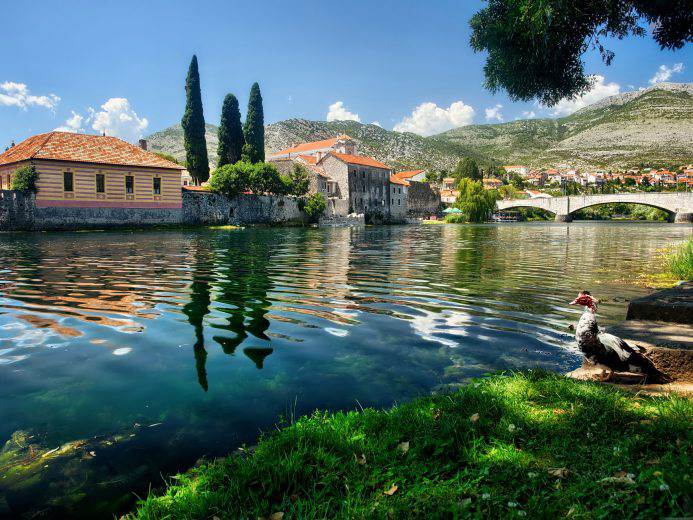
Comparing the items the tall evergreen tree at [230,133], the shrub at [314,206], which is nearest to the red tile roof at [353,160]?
the shrub at [314,206]

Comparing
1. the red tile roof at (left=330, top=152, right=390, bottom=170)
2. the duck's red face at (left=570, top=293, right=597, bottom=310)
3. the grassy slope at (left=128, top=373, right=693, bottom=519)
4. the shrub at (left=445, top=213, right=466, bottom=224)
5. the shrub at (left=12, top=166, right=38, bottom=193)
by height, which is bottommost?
the grassy slope at (left=128, top=373, right=693, bottom=519)

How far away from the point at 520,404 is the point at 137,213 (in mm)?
45875

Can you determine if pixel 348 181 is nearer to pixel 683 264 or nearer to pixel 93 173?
pixel 93 173

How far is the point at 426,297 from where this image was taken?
1066 centimetres

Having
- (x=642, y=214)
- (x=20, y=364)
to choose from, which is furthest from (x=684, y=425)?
(x=642, y=214)

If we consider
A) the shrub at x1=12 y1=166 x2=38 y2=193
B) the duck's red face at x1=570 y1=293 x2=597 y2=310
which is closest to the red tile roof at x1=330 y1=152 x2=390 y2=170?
the shrub at x1=12 y1=166 x2=38 y2=193

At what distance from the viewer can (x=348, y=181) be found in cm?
→ 8150

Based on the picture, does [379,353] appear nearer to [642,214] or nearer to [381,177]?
[381,177]

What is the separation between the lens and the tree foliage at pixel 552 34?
9.77 metres

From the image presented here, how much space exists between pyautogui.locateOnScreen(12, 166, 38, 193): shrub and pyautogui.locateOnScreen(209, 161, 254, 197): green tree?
18385 mm

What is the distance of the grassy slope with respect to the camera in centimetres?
255

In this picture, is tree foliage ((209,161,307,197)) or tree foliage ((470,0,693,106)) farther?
tree foliage ((209,161,307,197))

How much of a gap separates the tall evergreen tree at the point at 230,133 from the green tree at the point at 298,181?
28.1ft

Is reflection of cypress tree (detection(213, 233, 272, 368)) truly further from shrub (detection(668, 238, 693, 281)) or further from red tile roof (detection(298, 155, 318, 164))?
red tile roof (detection(298, 155, 318, 164))
